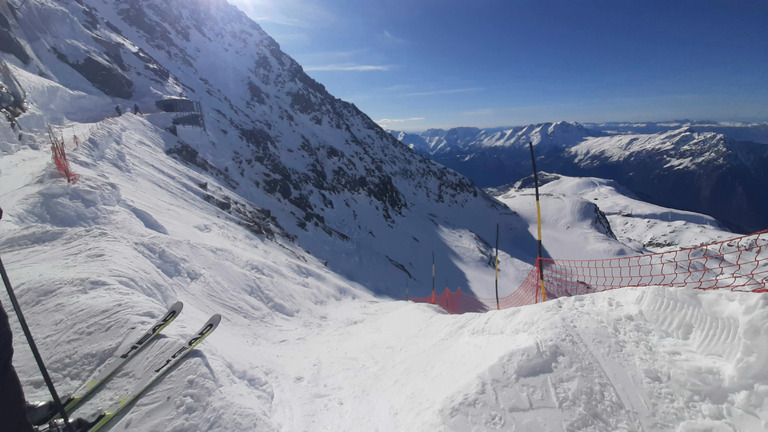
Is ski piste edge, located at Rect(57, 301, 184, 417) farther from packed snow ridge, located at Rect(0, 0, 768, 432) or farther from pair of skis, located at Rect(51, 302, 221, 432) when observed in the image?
packed snow ridge, located at Rect(0, 0, 768, 432)

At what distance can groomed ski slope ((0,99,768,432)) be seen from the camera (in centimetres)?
521

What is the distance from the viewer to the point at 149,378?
6.13m

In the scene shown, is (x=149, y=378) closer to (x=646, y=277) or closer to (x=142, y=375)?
(x=142, y=375)

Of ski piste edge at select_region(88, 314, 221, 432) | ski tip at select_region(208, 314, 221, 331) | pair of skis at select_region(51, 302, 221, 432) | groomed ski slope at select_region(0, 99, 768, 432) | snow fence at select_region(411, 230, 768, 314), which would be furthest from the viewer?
ski tip at select_region(208, 314, 221, 331)

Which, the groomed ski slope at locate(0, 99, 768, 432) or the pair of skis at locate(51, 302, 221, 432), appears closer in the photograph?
the groomed ski slope at locate(0, 99, 768, 432)

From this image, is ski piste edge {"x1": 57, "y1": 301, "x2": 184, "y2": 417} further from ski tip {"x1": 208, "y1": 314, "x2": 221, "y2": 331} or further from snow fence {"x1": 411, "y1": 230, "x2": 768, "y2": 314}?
snow fence {"x1": 411, "y1": 230, "x2": 768, "y2": 314}

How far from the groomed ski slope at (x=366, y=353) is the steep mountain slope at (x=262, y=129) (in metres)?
19.1

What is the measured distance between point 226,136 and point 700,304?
60904 mm

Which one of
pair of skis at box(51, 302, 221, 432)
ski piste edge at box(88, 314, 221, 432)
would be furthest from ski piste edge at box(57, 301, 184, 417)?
ski piste edge at box(88, 314, 221, 432)

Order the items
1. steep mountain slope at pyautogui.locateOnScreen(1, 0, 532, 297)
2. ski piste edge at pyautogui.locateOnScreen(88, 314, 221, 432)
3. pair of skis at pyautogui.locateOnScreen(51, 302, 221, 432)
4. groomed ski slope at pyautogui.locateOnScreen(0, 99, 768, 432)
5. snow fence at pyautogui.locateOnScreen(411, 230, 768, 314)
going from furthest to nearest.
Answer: steep mountain slope at pyautogui.locateOnScreen(1, 0, 532, 297)
snow fence at pyautogui.locateOnScreen(411, 230, 768, 314)
pair of skis at pyautogui.locateOnScreen(51, 302, 221, 432)
ski piste edge at pyautogui.locateOnScreen(88, 314, 221, 432)
groomed ski slope at pyautogui.locateOnScreen(0, 99, 768, 432)

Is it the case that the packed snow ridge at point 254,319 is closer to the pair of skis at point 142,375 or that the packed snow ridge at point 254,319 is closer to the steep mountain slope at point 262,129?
the pair of skis at point 142,375

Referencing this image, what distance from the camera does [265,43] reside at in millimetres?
111062

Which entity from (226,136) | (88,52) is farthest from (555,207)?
Result: (88,52)

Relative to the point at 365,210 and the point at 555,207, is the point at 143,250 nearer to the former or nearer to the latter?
the point at 365,210
